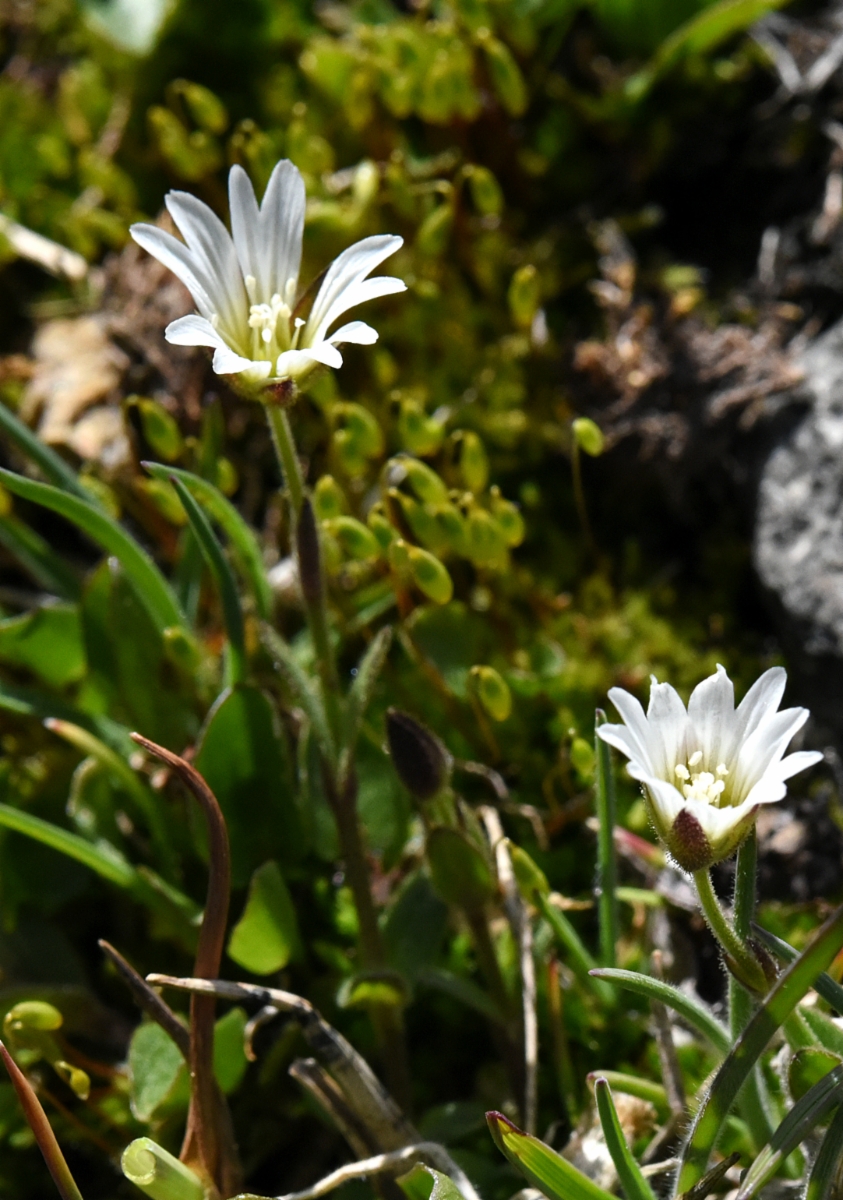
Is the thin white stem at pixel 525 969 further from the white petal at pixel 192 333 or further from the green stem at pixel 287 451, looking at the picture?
the white petal at pixel 192 333

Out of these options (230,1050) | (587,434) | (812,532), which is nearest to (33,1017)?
(230,1050)

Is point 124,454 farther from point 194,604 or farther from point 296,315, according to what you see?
point 296,315

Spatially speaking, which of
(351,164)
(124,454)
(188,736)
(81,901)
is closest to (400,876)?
(188,736)

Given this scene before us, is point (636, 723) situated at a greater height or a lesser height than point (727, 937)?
greater

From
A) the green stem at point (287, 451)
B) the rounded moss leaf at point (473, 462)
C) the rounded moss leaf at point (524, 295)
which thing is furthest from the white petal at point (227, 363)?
the rounded moss leaf at point (524, 295)

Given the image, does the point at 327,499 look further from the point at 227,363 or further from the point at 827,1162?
the point at 827,1162

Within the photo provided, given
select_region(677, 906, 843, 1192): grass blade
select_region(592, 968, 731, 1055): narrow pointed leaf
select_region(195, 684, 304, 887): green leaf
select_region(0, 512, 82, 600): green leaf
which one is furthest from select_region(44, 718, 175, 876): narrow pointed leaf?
select_region(677, 906, 843, 1192): grass blade
